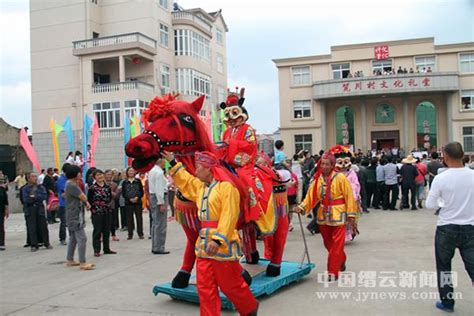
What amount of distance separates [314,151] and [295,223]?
2184 cm

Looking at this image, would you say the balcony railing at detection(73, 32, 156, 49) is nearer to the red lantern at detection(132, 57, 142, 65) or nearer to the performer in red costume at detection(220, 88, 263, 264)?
the red lantern at detection(132, 57, 142, 65)

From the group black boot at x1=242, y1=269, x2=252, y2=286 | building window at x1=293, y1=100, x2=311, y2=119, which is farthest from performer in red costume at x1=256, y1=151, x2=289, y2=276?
building window at x1=293, y1=100, x2=311, y2=119

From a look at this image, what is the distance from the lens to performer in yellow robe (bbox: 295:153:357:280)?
5.99m

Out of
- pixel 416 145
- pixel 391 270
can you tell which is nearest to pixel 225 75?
pixel 416 145

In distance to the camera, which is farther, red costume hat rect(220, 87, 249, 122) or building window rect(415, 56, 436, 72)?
building window rect(415, 56, 436, 72)

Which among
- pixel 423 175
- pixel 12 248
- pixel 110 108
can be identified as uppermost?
pixel 110 108

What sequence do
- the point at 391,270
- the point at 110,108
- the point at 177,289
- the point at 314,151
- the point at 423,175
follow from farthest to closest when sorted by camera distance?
the point at 314,151
the point at 110,108
the point at 423,175
the point at 391,270
the point at 177,289

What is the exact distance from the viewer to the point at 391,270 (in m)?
6.55

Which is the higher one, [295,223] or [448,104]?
[448,104]

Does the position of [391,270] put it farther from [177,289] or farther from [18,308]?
[18,308]

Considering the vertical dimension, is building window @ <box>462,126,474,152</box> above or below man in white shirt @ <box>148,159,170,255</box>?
above

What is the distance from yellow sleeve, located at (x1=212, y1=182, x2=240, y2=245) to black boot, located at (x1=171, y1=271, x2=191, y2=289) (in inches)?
69.4

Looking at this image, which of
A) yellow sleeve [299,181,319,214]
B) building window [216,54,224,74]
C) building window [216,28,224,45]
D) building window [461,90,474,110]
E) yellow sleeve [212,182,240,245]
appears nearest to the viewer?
yellow sleeve [212,182,240,245]

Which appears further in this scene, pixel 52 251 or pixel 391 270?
pixel 52 251
